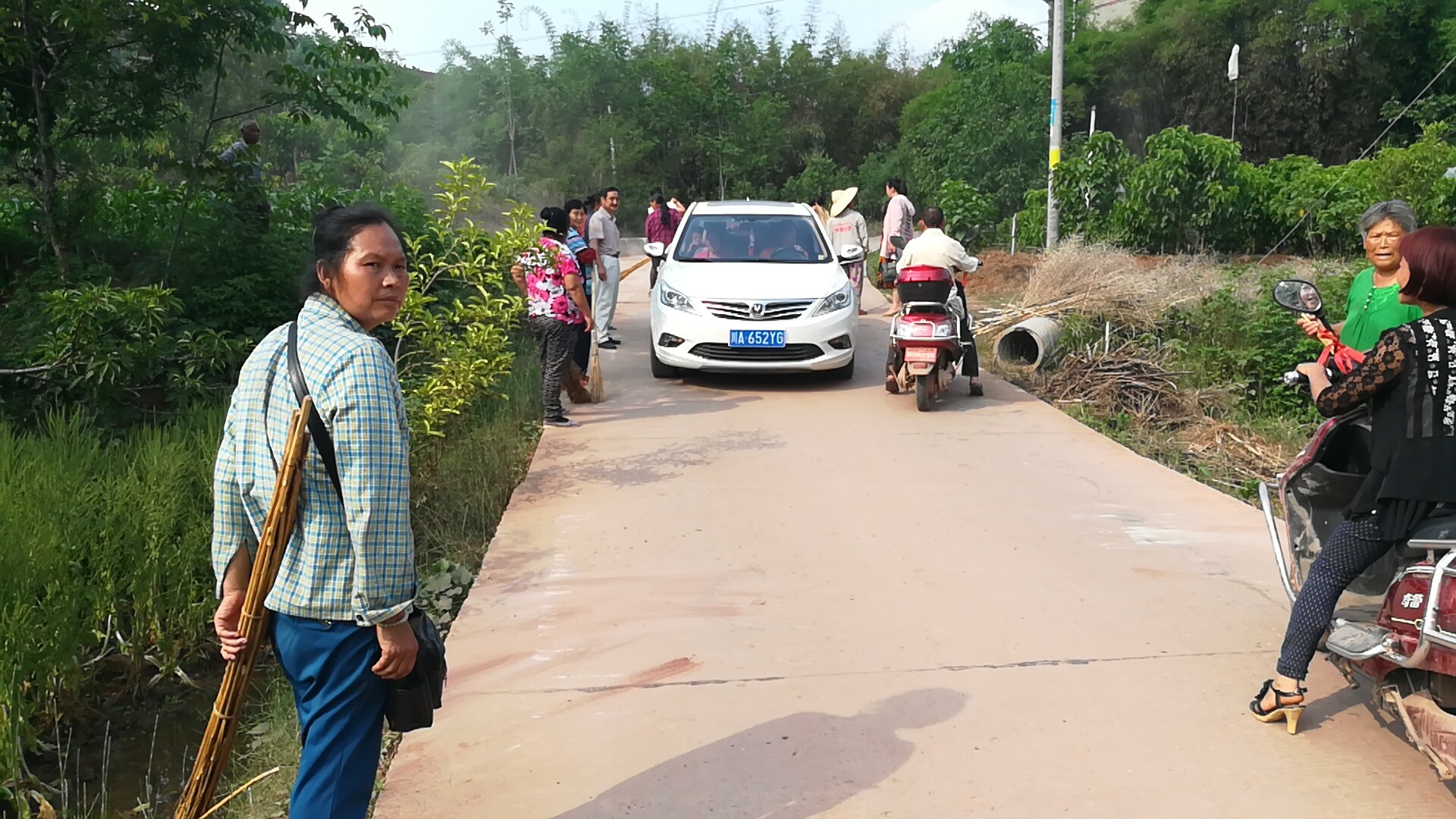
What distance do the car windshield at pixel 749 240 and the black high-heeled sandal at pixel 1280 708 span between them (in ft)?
22.6

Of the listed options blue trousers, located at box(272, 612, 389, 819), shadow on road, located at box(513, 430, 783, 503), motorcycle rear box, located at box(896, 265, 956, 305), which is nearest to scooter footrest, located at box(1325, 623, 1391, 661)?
blue trousers, located at box(272, 612, 389, 819)

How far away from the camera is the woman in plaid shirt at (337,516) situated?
8.34 ft

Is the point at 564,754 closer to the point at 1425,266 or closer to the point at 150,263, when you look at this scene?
the point at 1425,266

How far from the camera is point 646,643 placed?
4.66 metres

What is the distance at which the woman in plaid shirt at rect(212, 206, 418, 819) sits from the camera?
2543mm

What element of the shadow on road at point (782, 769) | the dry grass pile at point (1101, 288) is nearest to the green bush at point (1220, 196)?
the dry grass pile at point (1101, 288)

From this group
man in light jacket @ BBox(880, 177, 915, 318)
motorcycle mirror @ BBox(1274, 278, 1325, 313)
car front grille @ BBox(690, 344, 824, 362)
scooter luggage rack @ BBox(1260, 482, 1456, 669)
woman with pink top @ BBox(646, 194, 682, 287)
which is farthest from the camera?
woman with pink top @ BBox(646, 194, 682, 287)

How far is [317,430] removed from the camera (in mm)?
2562

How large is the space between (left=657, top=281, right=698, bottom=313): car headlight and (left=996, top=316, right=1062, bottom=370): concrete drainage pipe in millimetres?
3023

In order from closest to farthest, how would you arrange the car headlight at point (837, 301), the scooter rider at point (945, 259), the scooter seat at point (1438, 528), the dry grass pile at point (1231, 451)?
the scooter seat at point (1438, 528), the dry grass pile at point (1231, 451), the scooter rider at point (945, 259), the car headlight at point (837, 301)

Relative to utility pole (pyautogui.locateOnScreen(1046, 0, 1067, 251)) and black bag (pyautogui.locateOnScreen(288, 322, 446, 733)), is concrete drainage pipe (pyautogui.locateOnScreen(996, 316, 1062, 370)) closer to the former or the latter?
utility pole (pyautogui.locateOnScreen(1046, 0, 1067, 251))

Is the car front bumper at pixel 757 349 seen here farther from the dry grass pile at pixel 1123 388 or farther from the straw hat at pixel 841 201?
the straw hat at pixel 841 201

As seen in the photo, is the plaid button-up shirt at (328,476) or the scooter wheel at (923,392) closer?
the plaid button-up shirt at (328,476)

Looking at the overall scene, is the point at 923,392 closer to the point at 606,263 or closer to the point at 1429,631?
the point at 606,263
